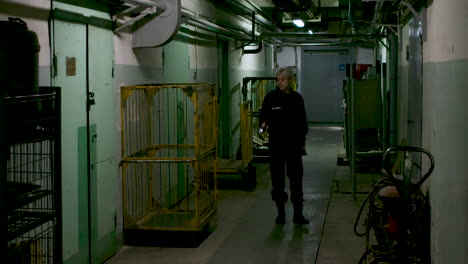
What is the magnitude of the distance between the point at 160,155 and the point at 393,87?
3707 mm

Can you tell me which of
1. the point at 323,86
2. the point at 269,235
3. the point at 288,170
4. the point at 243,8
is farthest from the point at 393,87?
the point at 323,86

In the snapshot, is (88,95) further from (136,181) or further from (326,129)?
(326,129)

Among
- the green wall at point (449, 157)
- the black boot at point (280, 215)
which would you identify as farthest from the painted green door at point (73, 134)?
the green wall at point (449, 157)

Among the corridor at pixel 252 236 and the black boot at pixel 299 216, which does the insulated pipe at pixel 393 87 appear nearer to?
the corridor at pixel 252 236

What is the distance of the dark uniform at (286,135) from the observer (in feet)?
21.2

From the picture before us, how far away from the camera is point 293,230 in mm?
6410

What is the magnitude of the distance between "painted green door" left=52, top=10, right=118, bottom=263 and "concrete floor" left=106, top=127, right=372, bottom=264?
1.56 ft

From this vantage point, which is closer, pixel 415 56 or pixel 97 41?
pixel 97 41

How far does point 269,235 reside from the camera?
20.5 feet

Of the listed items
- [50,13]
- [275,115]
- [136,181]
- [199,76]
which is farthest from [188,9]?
[50,13]

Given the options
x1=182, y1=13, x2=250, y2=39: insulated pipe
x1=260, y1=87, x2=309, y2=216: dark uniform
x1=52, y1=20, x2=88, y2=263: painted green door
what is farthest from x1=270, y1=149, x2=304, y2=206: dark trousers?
x1=52, y1=20, x2=88, y2=263: painted green door

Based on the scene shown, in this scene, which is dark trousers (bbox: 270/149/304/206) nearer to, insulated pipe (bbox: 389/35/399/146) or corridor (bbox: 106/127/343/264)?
corridor (bbox: 106/127/343/264)

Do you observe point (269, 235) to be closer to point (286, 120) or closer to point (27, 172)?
point (286, 120)

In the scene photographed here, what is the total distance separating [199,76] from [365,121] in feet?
7.70
